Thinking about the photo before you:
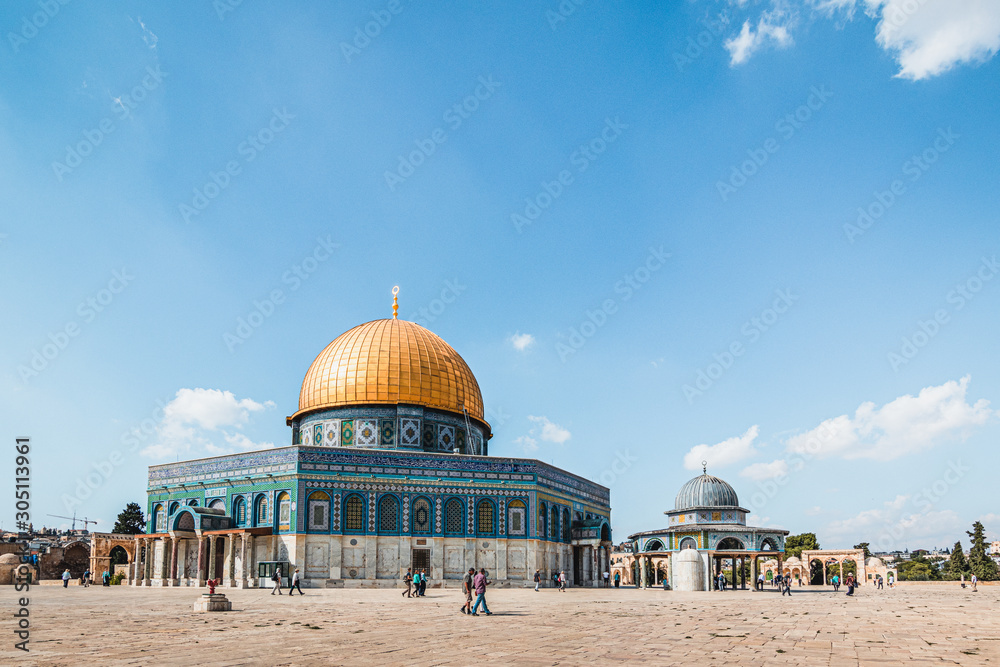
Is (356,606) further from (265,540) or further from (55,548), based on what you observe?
(55,548)

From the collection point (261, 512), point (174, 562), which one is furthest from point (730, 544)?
point (174, 562)

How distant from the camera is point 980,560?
68.6 metres

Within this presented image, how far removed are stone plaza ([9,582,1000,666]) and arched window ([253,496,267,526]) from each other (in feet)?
57.3

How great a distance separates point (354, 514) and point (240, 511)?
19.1 ft

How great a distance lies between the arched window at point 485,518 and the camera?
41219 mm

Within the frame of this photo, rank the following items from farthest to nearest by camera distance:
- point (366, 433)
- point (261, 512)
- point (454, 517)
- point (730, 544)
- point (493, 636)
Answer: point (730, 544)
point (366, 433)
point (454, 517)
point (261, 512)
point (493, 636)

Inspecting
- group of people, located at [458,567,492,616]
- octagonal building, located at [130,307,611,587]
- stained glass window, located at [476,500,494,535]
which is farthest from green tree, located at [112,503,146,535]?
group of people, located at [458,567,492,616]

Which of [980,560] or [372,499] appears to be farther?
[980,560]

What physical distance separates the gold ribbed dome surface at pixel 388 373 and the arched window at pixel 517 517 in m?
7.03

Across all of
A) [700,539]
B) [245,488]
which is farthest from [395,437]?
[700,539]

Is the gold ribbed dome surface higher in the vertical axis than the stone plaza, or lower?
higher

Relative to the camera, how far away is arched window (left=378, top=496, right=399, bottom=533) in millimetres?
39781

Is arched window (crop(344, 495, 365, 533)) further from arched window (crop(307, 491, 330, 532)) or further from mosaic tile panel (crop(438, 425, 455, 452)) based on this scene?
mosaic tile panel (crop(438, 425, 455, 452))

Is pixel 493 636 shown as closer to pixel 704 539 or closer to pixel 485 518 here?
pixel 485 518
